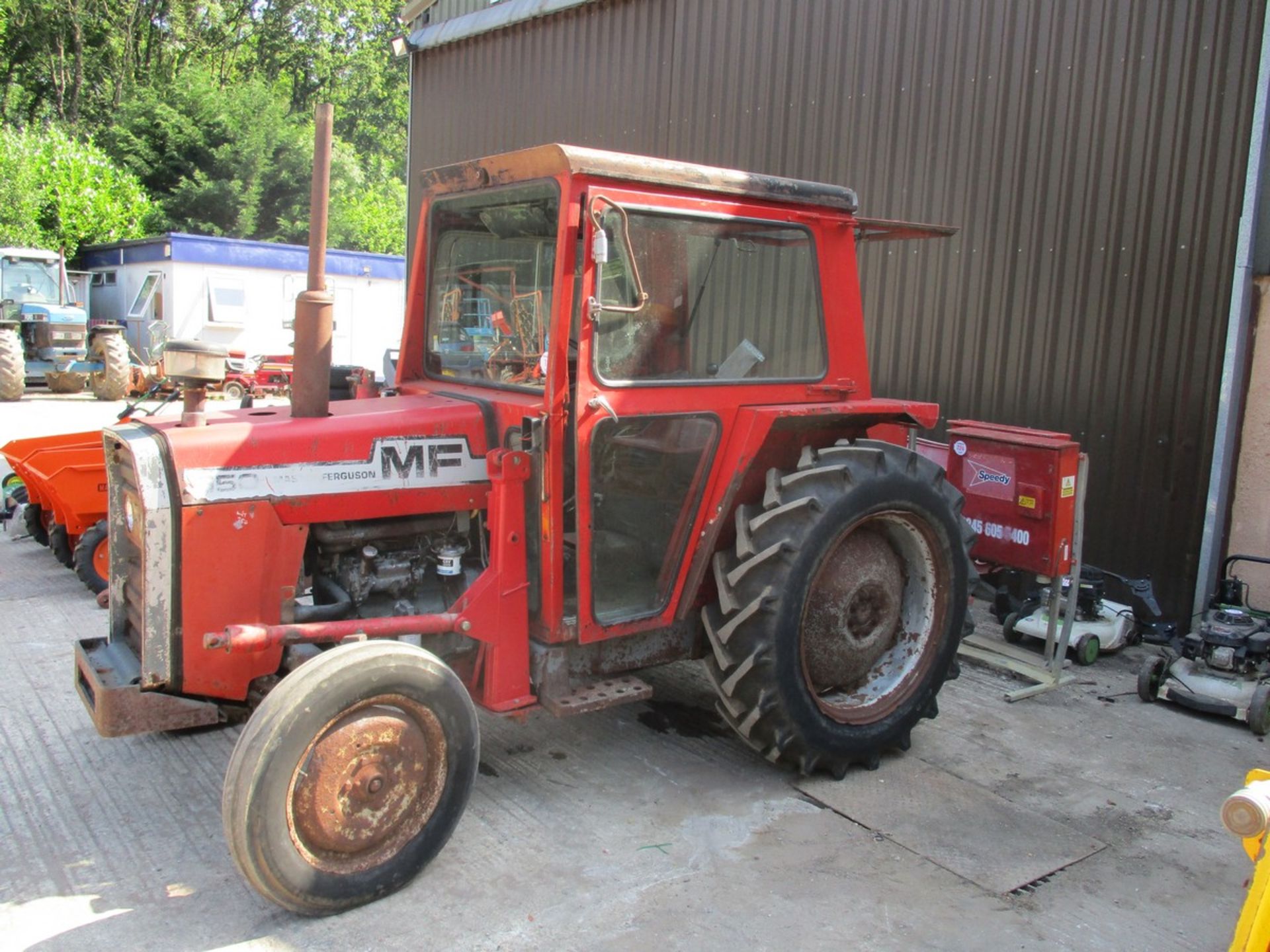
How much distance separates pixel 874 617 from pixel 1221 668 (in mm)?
2073

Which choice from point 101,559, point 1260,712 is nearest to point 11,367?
point 101,559

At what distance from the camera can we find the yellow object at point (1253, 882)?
2.27 metres

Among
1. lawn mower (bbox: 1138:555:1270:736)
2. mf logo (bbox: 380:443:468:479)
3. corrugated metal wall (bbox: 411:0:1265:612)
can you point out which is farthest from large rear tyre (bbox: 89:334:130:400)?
lawn mower (bbox: 1138:555:1270:736)

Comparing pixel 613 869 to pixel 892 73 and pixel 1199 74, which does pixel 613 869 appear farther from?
pixel 892 73

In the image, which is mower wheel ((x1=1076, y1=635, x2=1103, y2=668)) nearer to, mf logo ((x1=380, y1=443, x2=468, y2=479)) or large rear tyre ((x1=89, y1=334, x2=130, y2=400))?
mf logo ((x1=380, y1=443, x2=468, y2=479))

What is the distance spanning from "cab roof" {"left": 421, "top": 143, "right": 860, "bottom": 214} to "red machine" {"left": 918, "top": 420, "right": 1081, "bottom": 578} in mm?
1829

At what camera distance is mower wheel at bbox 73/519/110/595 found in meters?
5.86

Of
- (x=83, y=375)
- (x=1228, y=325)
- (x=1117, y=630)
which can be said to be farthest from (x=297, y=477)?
(x=83, y=375)

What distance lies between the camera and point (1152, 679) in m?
4.96

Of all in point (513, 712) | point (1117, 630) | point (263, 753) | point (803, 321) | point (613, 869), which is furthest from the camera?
point (1117, 630)

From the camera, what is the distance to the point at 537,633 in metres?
3.60

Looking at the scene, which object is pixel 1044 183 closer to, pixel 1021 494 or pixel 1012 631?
pixel 1021 494

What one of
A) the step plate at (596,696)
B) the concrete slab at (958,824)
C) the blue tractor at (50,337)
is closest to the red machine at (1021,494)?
the concrete slab at (958,824)

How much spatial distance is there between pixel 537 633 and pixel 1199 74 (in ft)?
16.4
